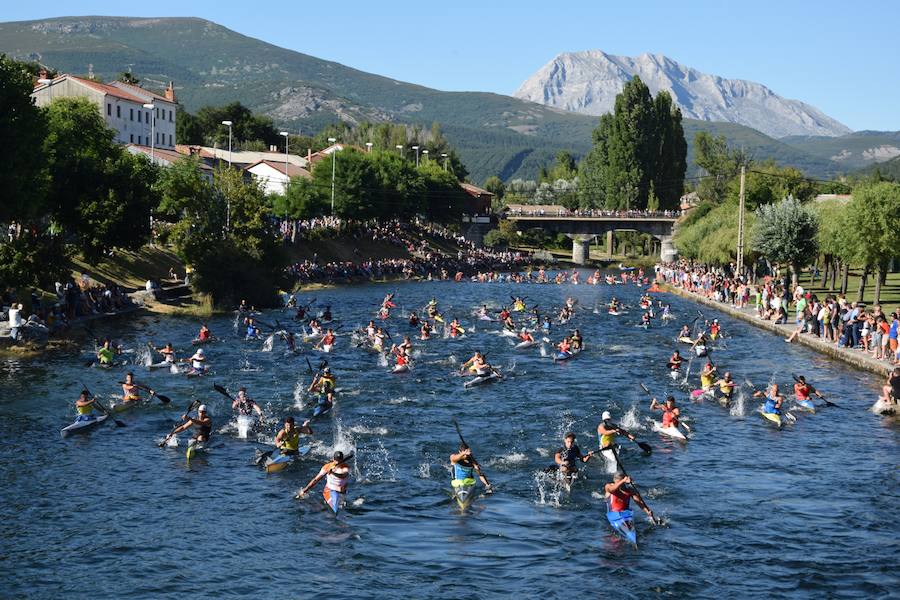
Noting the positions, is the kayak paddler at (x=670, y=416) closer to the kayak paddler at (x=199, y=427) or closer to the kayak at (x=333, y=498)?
the kayak at (x=333, y=498)

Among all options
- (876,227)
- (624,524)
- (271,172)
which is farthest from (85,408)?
(271,172)

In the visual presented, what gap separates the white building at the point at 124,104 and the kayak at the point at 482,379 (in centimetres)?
7571

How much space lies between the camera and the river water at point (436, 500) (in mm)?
25141

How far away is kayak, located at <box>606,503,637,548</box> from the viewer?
2712 cm

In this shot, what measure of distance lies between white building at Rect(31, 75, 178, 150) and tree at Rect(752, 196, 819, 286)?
66.4 meters

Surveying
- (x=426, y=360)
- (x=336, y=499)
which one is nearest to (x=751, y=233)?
(x=426, y=360)

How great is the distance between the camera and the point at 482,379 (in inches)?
1939

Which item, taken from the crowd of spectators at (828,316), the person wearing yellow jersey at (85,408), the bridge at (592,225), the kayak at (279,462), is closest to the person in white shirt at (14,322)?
the person wearing yellow jersey at (85,408)

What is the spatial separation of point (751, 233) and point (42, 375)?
66485mm

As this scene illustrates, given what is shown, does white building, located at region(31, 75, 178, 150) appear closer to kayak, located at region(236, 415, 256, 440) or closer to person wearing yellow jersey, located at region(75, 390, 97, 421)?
person wearing yellow jersey, located at region(75, 390, 97, 421)

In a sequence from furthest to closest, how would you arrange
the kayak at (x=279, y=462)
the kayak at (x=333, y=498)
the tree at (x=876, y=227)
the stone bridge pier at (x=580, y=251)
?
the stone bridge pier at (x=580, y=251) → the tree at (x=876, y=227) → the kayak at (x=279, y=462) → the kayak at (x=333, y=498)

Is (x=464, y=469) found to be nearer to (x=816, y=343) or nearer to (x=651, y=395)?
(x=651, y=395)

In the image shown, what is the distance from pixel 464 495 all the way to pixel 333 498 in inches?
153

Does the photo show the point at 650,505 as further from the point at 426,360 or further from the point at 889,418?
the point at 426,360
